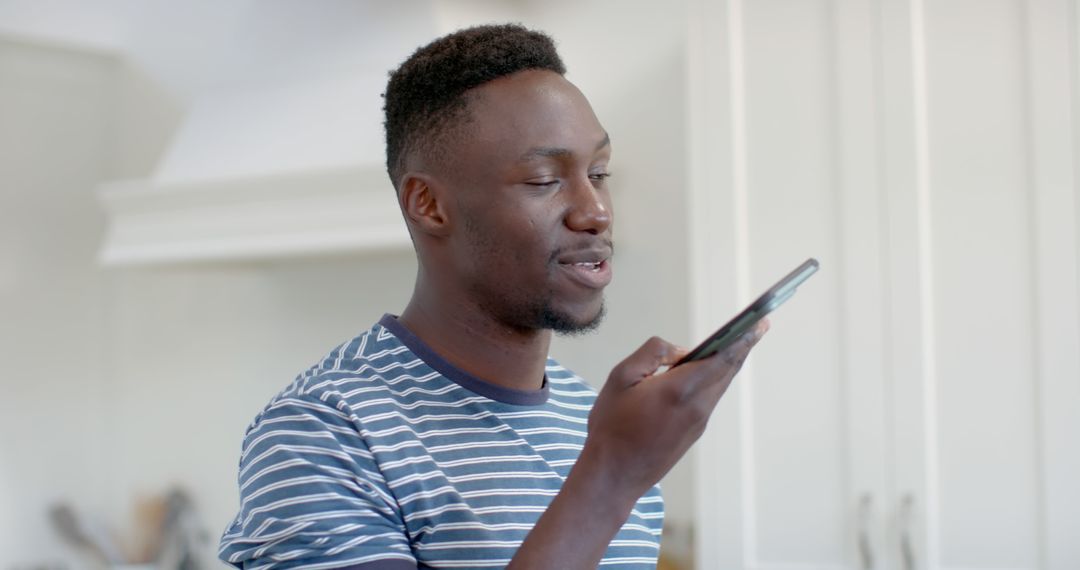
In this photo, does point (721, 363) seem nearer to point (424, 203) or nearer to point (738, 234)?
point (424, 203)

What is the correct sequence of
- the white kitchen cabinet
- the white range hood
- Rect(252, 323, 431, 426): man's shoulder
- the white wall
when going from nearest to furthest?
Rect(252, 323, 431, 426): man's shoulder < the white kitchen cabinet < the white range hood < the white wall

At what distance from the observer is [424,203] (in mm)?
921

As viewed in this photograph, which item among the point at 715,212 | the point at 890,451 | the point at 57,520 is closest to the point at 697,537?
the point at 890,451

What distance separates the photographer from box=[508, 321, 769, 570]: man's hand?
0.71 m

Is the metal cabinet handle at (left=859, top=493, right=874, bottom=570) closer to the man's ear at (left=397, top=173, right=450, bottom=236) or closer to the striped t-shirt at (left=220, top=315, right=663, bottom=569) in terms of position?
the striped t-shirt at (left=220, top=315, right=663, bottom=569)

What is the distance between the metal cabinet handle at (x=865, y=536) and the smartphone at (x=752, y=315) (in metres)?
1.30

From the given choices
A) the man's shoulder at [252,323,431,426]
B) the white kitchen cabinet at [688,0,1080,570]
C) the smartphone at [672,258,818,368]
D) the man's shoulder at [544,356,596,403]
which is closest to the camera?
the smartphone at [672,258,818,368]

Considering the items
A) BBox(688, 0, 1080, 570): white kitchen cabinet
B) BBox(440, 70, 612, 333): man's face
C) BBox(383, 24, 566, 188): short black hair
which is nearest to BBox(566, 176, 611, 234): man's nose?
BBox(440, 70, 612, 333): man's face

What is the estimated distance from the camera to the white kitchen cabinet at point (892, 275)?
185 cm

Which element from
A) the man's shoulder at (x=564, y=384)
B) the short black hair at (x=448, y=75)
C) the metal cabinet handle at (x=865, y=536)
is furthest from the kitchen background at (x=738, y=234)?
the short black hair at (x=448, y=75)

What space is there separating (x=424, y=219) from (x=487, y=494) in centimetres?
22

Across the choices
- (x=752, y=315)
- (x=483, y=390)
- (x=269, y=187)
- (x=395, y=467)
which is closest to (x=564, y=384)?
(x=483, y=390)

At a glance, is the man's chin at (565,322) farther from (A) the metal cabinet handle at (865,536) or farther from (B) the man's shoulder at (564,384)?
(A) the metal cabinet handle at (865,536)

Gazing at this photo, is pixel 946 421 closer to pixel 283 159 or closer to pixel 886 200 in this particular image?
pixel 886 200
